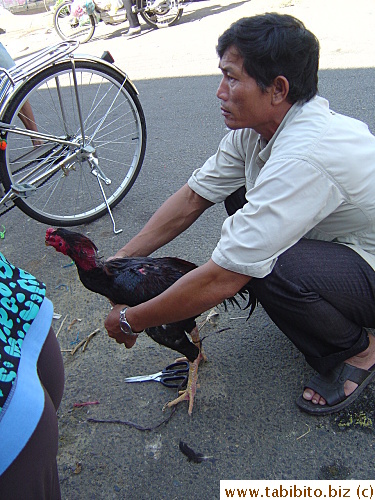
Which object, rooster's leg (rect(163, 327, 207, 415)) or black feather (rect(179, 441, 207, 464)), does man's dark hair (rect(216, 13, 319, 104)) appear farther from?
black feather (rect(179, 441, 207, 464))

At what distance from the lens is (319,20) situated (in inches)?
328

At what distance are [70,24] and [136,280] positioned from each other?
987cm

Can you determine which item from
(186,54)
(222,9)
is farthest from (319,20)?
(222,9)

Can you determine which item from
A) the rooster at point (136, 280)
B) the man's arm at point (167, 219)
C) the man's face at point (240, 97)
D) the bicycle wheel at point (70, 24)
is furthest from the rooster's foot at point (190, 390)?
the bicycle wheel at point (70, 24)

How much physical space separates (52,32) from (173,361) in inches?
453

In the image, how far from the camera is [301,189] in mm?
1697

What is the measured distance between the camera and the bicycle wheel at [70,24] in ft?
33.6

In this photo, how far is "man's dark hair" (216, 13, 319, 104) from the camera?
1.76 metres

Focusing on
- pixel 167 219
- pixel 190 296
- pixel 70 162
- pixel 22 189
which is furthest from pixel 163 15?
pixel 190 296

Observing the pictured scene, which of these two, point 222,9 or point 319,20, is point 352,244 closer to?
point 319,20

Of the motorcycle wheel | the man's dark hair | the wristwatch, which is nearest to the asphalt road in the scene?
the wristwatch

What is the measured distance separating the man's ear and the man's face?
0.02 meters

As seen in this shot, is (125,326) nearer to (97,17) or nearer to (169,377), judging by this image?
(169,377)

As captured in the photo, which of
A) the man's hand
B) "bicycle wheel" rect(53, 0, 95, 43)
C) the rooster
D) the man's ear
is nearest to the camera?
the man's ear
